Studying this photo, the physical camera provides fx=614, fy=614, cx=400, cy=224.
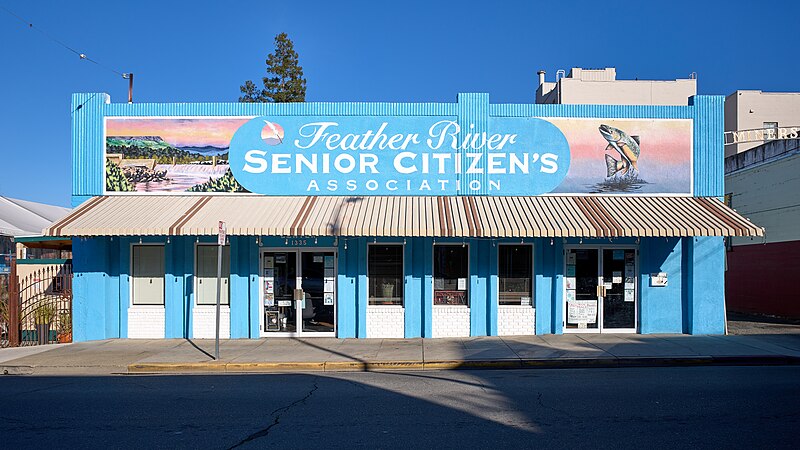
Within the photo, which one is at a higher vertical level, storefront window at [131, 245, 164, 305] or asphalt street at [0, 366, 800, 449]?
storefront window at [131, 245, 164, 305]

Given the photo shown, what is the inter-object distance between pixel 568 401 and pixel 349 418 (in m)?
3.14

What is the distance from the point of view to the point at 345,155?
50.1 feet

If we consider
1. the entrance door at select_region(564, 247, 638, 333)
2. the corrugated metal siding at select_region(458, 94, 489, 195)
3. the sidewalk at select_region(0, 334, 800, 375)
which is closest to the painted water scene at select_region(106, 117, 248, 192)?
the sidewalk at select_region(0, 334, 800, 375)

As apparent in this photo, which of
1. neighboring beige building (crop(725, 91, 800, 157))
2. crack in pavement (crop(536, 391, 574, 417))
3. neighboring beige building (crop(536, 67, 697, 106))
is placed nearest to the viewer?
crack in pavement (crop(536, 391, 574, 417))

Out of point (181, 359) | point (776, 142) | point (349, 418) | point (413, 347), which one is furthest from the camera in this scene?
point (776, 142)

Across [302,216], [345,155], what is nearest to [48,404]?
[302,216]

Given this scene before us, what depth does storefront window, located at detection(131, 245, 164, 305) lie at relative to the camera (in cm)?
1533

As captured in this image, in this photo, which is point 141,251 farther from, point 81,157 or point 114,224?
point 81,157

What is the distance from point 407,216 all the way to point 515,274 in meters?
3.25

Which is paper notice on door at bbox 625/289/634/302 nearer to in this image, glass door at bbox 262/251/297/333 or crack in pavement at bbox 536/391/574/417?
crack in pavement at bbox 536/391/574/417

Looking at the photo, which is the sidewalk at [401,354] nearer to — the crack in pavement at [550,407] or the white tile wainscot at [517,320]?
the white tile wainscot at [517,320]

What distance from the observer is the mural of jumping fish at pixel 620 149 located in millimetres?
15344

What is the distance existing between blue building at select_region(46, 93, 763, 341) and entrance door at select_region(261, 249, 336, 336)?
0.04 meters

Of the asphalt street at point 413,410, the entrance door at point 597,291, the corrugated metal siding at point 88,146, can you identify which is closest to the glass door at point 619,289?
the entrance door at point 597,291
